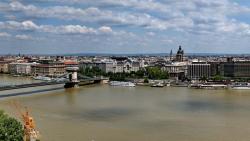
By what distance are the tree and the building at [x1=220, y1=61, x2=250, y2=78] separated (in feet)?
107

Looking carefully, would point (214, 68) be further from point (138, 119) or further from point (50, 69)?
point (138, 119)

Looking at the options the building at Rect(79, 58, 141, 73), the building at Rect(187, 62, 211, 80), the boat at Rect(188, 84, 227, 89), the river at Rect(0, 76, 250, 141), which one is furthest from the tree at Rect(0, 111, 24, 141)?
the building at Rect(79, 58, 141, 73)

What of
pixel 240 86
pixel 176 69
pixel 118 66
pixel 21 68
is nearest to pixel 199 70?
pixel 176 69

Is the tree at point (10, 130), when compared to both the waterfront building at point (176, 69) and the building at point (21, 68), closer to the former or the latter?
the waterfront building at point (176, 69)

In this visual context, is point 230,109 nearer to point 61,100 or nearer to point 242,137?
point 242,137

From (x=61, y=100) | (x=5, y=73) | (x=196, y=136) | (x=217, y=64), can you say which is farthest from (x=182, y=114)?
(x=5, y=73)

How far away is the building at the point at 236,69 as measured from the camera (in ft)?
130

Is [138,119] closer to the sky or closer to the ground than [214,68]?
closer to the ground

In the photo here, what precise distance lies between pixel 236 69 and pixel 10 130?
33.2m

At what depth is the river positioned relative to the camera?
1198 cm

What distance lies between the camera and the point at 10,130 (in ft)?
29.5

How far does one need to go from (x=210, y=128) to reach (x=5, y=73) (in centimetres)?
4303

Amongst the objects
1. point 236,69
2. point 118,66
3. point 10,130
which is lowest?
point 10,130

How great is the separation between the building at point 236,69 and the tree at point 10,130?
32552mm
